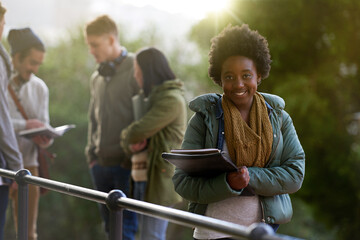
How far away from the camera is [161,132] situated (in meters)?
3.21

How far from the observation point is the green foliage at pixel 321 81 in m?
14.3

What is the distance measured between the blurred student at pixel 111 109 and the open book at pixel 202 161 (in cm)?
182

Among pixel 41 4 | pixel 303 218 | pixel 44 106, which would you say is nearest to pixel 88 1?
pixel 41 4

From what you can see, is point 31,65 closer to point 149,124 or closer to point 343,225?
point 149,124

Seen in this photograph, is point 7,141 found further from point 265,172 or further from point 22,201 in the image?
point 265,172

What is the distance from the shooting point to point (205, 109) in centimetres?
189

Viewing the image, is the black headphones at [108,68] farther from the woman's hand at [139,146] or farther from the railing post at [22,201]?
the railing post at [22,201]

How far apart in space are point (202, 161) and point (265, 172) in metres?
0.24

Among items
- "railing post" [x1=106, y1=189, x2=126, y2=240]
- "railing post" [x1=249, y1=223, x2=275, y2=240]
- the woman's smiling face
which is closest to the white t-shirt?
"railing post" [x1=106, y1=189, x2=126, y2=240]

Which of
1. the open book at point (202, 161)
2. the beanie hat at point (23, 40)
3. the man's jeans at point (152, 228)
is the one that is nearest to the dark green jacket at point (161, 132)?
Result: the man's jeans at point (152, 228)

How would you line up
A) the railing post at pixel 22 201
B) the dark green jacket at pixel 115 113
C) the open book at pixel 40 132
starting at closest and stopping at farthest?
the railing post at pixel 22 201 → the open book at pixel 40 132 → the dark green jacket at pixel 115 113

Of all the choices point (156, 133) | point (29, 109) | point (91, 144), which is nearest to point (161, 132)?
point (156, 133)

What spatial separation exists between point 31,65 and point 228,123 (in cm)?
222

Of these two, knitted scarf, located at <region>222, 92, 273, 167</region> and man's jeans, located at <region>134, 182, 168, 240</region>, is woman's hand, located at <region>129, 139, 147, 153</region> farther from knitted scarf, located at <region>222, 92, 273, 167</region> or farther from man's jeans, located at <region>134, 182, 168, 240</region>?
knitted scarf, located at <region>222, 92, 273, 167</region>
